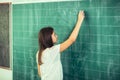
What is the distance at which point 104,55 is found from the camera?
2436 millimetres

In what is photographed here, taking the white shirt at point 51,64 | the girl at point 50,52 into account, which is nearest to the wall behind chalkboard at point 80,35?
the girl at point 50,52

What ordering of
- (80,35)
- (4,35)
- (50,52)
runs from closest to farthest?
(50,52), (80,35), (4,35)

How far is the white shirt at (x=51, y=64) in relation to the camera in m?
2.34

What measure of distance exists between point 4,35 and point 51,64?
4.46 ft

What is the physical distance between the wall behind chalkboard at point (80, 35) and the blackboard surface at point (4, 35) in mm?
290

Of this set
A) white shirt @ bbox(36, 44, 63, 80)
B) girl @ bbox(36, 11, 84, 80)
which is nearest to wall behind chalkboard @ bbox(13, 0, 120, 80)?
girl @ bbox(36, 11, 84, 80)

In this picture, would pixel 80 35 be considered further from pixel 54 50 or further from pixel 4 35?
pixel 4 35

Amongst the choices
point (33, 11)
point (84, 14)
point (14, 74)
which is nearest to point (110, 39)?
point (84, 14)

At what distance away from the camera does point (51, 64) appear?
235 centimetres

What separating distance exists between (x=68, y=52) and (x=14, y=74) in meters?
0.97

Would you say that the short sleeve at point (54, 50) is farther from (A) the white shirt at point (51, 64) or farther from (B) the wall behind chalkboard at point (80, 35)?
(B) the wall behind chalkboard at point (80, 35)

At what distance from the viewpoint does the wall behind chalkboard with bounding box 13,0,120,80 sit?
7.82 feet

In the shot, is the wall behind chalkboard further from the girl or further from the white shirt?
the white shirt

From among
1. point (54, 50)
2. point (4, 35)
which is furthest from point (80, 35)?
point (4, 35)
